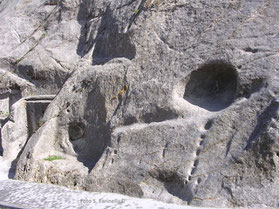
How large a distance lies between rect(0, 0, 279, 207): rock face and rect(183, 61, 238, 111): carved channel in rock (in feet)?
0.04

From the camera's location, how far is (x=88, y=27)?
643 centimetres

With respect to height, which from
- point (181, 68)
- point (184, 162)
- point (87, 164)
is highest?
point (181, 68)

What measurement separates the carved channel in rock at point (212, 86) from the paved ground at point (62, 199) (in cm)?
127

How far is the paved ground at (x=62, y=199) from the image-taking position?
2963 mm

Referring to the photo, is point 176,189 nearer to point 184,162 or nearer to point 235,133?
point 184,162

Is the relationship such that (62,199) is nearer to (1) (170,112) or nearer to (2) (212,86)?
(1) (170,112)

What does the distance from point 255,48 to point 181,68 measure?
0.83m

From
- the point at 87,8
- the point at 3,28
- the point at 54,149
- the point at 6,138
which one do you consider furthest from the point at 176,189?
the point at 3,28

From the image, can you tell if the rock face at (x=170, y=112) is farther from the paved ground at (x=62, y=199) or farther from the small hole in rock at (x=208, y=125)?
the paved ground at (x=62, y=199)

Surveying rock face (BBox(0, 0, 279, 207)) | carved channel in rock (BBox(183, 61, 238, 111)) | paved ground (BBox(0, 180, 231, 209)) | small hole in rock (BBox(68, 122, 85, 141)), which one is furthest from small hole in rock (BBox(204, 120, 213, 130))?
small hole in rock (BBox(68, 122, 85, 141))

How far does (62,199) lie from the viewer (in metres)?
3.22

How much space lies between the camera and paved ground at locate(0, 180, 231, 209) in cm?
296

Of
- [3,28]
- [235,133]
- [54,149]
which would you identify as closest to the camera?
Result: [235,133]

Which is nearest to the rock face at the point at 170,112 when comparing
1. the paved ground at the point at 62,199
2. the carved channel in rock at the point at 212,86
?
the carved channel in rock at the point at 212,86
